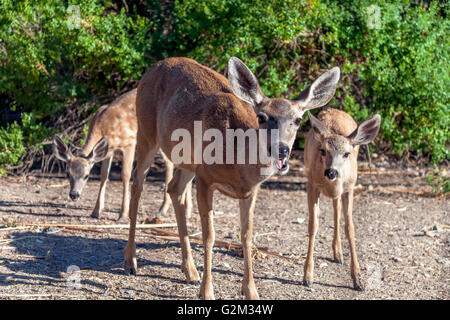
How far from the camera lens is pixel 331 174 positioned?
6.21 meters

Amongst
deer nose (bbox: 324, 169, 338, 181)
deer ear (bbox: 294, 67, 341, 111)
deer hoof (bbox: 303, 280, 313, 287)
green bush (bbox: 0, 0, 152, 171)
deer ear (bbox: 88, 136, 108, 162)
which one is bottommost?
deer hoof (bbox: 303, 280, 313, 287)

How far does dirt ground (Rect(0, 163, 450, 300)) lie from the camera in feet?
19.5

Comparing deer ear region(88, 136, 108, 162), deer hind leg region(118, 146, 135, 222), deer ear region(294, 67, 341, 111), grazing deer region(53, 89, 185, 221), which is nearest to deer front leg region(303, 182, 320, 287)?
deer ear region(294, 67, 341, 111)

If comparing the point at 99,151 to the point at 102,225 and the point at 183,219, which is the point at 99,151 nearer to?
the point at 102,225

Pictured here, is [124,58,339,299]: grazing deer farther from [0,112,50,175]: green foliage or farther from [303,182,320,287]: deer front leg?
[0,112,50,175]: green foliage

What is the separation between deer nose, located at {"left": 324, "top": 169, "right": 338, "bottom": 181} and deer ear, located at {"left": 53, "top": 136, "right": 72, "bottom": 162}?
445 cm

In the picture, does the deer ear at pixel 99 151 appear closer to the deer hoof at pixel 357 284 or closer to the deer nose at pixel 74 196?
the deer nose at pixel 74 196

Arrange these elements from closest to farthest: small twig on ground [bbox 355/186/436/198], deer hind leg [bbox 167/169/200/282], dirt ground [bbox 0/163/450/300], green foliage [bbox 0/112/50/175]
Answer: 1. dirt ground [bbox 0/163/450/300]
2. deer hind leg [bbox 167/169/200/282]
3. small twig on ground [bbox 355/186/436/198]
4. green foliage [bbox 0/112/50/175]

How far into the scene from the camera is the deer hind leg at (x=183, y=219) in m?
6.12

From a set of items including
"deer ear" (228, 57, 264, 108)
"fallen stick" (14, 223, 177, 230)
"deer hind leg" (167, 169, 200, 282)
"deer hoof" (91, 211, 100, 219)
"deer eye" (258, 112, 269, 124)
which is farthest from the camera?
"deer hoof" (91, 211, 100, 219)

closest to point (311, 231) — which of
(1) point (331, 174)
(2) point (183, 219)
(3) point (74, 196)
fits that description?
(1) point (331, 174)

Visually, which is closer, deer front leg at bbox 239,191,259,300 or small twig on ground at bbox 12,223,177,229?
deer front leg at bbox 239,191,259,300

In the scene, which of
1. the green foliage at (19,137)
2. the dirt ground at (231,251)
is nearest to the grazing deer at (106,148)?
the dirt ground at (231,251)

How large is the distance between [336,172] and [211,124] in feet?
4.68
